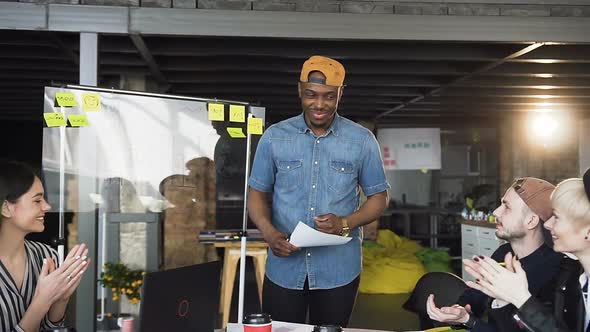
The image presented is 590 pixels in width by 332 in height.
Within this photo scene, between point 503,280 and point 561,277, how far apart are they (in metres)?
0.30

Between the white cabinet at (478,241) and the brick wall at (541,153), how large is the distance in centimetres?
273

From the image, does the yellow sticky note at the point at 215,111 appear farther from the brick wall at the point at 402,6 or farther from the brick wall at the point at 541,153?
the brick wall at the point at 541,153

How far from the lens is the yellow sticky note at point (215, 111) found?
14.3 ft

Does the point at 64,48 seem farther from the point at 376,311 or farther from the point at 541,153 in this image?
the point at 541,153

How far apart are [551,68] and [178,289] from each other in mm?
5897

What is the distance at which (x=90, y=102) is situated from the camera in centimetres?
401

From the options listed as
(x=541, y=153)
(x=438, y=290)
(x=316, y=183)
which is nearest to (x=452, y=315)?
(x=438, y=290)

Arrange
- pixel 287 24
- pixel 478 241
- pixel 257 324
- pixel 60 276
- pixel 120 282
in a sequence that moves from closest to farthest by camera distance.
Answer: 1. pixel 257 324
2. pixel 60 276
3. pixel 287 24
4. pixel 120 282
5. pixel 478 241

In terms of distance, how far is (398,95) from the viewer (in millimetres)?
8289

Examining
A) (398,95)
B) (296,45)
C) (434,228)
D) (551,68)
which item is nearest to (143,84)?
(296,45)

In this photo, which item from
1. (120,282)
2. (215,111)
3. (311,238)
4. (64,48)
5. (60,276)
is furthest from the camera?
(64,48)

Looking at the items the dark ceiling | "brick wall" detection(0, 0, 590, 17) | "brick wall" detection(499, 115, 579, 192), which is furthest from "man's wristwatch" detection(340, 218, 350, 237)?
"brick wall" detection(499, 115, 579, 192)

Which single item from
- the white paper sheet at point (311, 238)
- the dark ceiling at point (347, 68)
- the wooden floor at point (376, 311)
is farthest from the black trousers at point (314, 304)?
the wooden floor at point (376, 311)

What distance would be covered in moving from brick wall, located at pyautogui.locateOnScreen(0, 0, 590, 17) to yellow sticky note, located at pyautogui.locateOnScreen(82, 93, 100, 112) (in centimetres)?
79
